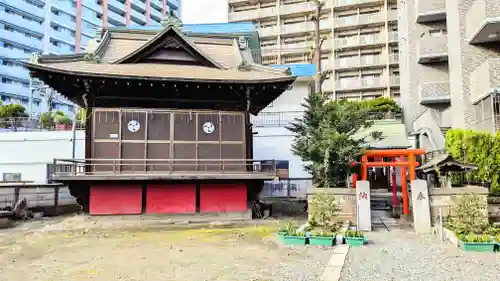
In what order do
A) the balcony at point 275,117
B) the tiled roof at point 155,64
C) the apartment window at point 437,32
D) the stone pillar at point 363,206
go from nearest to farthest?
1. the stone pillar at point 363,206
2. the tiled roof at point 155,64
3. the apartment window at point 437,32
4. the balcony at point 275,117

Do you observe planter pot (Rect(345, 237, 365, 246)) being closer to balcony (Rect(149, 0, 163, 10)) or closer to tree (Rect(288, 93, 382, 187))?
tree (Rect(288, 93, 382, 187))

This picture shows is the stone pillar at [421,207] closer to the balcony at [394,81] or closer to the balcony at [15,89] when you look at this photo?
the balcony at [394,81]

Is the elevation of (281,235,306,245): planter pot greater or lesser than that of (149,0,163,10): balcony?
lesser

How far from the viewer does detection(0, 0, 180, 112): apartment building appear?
2285 inches

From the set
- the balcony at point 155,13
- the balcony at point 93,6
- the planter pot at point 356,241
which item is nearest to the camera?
the planter pot at point 356,241

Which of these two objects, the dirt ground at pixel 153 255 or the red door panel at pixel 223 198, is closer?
the dirt ground at pixel 153 255

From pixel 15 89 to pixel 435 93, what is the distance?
195 ft

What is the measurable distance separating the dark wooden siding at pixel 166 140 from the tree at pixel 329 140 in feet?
10.8

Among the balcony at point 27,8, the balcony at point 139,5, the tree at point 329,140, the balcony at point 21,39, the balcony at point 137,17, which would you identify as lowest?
the tree at point 329,140

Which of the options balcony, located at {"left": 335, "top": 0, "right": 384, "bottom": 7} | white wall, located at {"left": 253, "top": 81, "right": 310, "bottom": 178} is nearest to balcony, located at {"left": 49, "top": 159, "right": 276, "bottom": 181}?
white wall, located at {"left": 253, "top": 81, "right": 310, "bottom": 178}

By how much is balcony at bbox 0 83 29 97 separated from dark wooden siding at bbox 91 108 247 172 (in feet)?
167

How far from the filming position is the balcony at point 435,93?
26016 millimetres

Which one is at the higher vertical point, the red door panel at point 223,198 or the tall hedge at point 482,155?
the tall hedge at point 482,155

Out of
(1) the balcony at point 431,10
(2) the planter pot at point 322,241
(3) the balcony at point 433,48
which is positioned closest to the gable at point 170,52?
(2) the planter pot at point 322,241
